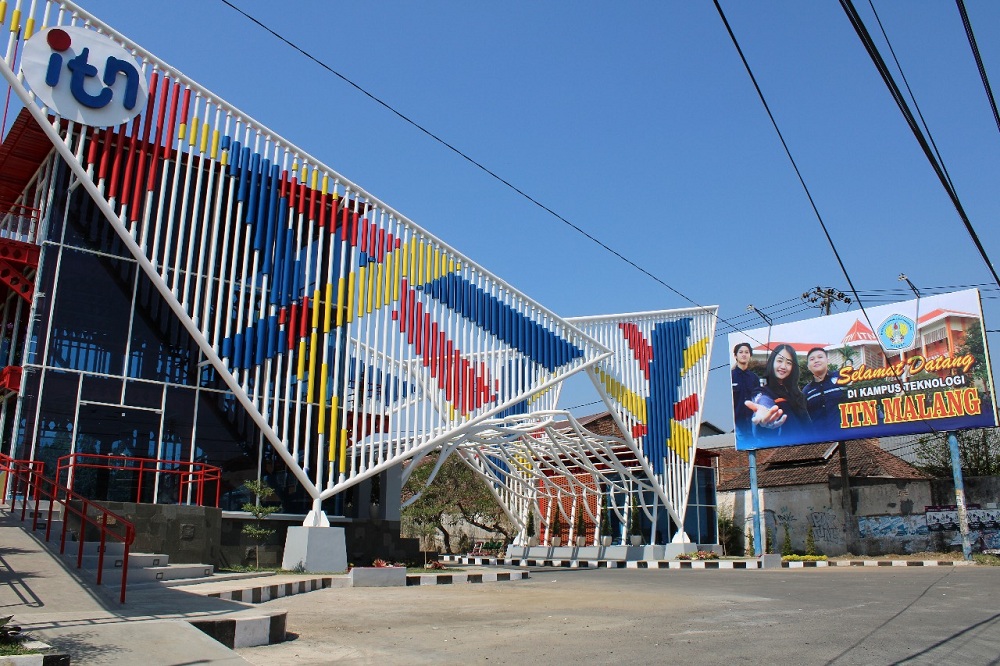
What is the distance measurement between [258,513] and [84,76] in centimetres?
965

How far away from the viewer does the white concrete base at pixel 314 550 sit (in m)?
18.0

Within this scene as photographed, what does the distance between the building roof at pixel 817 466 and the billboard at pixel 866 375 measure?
3.68m

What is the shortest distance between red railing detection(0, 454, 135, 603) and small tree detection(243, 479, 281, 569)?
3.64 meters

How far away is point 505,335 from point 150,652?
16.3 m

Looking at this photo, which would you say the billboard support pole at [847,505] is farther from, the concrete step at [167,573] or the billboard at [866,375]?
the concrete step at [167,573]

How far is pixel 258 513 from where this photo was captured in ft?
59.0

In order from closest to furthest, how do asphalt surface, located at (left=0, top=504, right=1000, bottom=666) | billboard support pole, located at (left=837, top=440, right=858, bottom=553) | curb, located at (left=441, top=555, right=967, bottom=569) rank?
asphalt surface, located at (left=0, top=504, right=1000, bottom=666) < curb, located at (left=441, top=555, right=967, bottom=569) < billboard support pole, located at (left=837, top=440, right=858, bottom=553)

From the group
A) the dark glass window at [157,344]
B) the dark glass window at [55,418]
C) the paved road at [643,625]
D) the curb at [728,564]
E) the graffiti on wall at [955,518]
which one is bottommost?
the curb at [728,564]

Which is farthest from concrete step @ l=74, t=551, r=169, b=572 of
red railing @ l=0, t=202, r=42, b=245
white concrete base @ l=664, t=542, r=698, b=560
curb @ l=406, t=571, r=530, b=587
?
white concrete base @ l=664, t=542, r=698, b=560

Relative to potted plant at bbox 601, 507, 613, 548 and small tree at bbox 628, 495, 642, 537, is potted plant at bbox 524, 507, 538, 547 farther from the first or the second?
small tree at bbox 628, 495, 642, 537

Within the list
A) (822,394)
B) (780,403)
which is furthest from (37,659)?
(780,403)

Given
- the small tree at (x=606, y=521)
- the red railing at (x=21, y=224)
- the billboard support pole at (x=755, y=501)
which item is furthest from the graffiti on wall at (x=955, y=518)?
the red railing at (x=21, y=224)

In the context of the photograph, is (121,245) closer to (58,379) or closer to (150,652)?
(58,379)

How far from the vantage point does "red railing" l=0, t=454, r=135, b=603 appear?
33.3 ft
